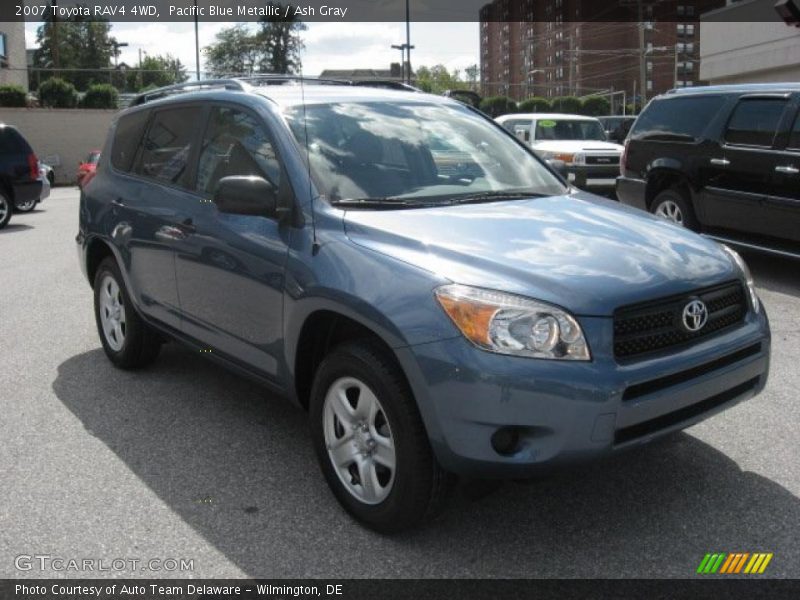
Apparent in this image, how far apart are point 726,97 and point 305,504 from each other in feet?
23.0

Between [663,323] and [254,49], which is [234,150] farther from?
[254,49]

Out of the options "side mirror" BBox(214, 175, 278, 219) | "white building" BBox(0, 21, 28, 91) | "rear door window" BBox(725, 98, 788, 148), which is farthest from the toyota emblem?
"white building" BBox(0, 21, 28, 91)

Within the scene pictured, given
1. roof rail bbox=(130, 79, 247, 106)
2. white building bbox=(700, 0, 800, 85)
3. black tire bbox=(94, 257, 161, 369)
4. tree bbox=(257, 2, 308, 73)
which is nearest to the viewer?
roof rail bbox=(130, 79, 247, 106)

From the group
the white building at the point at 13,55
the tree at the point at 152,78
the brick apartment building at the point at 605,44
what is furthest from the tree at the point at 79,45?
the brick apartment building at the point at 605,44

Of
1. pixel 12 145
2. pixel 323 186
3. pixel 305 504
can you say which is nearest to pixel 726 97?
pixel 323 186

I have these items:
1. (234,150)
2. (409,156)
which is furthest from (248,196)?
(409,156)

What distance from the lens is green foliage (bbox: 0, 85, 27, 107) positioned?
126 feet

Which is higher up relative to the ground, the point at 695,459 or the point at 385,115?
the point at 385,115

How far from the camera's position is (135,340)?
5586mm

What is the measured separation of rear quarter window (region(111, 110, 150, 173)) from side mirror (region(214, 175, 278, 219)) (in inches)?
78.1

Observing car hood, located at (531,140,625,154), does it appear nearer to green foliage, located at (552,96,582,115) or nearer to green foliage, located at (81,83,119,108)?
green foliage, located at (81,83,119,108)

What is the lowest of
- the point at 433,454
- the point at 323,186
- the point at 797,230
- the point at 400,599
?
the point at 400,599

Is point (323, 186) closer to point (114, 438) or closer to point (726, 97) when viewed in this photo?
point (114, 438)

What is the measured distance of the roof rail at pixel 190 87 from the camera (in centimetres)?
484
